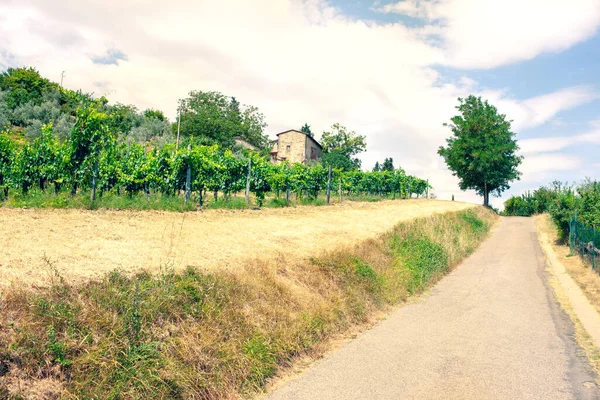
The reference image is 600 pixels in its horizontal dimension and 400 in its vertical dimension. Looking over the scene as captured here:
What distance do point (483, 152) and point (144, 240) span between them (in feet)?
150

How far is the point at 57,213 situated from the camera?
12.7 m

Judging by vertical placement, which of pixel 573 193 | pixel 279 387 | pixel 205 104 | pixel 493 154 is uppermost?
pixel 205 104

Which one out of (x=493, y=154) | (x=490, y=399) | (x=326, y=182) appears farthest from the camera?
(x=493, y=154)

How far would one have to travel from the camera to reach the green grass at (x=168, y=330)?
4391mm

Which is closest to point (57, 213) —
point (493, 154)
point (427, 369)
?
point (427, 369)

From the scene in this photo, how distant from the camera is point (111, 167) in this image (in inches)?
725

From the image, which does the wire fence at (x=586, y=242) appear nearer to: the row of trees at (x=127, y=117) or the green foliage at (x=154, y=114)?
the row of trees at (x=127, y=117)

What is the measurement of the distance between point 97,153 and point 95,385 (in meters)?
13.3

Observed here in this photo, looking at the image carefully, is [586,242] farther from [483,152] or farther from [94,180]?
[483,152]

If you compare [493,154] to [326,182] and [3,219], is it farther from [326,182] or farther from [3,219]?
[3,219]

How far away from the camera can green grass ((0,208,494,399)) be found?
439 cm

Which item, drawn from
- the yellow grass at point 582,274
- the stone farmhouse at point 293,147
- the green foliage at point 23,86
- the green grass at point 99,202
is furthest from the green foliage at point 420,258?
the stone farmhouse at point 293,147

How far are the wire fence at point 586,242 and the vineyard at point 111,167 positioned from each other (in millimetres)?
14521

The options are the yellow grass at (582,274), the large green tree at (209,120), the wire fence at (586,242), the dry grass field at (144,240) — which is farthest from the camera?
the large green tree at (209,120)
